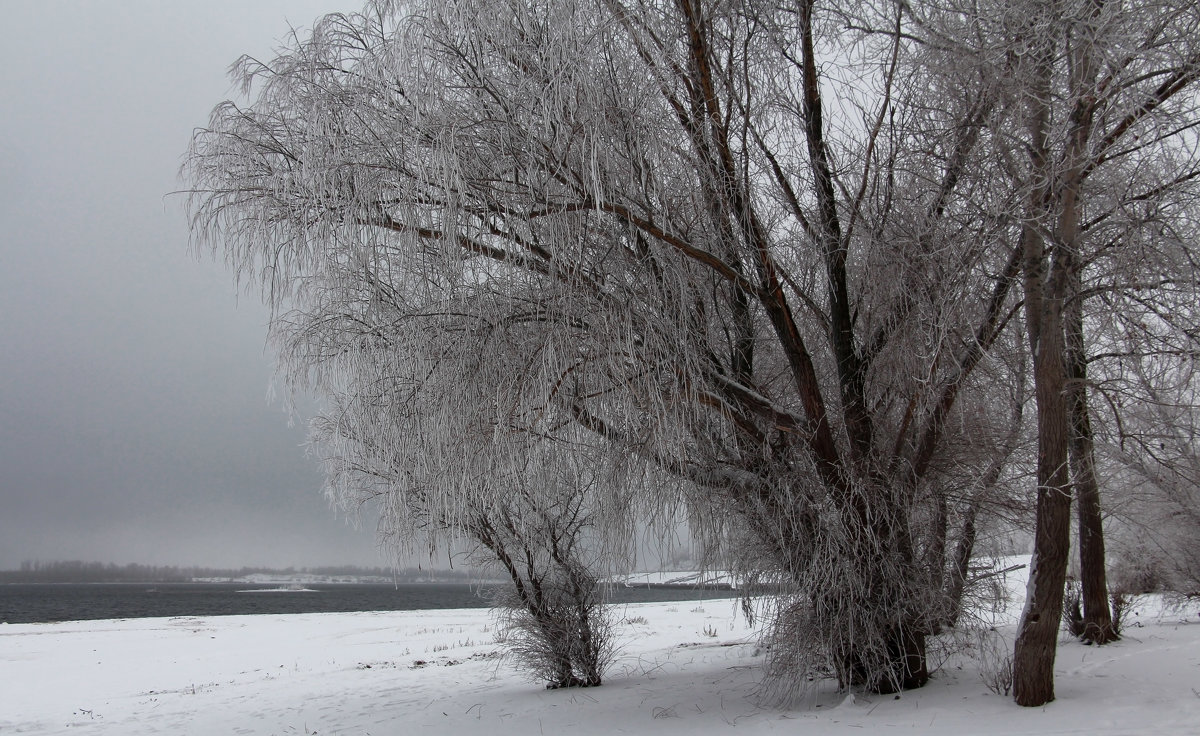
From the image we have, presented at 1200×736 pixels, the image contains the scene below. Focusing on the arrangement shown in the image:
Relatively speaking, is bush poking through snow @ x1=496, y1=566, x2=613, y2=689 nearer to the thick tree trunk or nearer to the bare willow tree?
the bare willow tree

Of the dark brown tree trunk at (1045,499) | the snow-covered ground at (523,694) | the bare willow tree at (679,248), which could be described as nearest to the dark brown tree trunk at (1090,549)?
the snow-covered ground at (523,694)

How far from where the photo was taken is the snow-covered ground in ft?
16.1

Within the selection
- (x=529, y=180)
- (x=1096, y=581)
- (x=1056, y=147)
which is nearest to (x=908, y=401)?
(x=1056, y=147)

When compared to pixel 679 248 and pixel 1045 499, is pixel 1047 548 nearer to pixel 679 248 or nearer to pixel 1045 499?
pixel 1045 499

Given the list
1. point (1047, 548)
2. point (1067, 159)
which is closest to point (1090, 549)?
point (1047, 548)

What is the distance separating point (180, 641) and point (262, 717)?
12.8 meters

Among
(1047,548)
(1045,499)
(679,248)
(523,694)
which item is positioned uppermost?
(679,248)

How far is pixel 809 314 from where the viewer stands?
281 inches

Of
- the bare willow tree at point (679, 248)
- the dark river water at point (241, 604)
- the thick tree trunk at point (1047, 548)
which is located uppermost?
the bare willow tree at point (679, 248)

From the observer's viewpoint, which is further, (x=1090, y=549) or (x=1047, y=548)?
(x=1090, y=549)

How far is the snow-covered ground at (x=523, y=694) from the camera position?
16.1ft

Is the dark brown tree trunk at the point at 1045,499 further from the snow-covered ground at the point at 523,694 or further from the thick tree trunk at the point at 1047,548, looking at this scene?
the snow-covered ground at the point at 523,694

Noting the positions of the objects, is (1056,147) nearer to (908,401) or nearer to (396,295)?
(908,401)

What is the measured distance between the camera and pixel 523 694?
8070 mm
